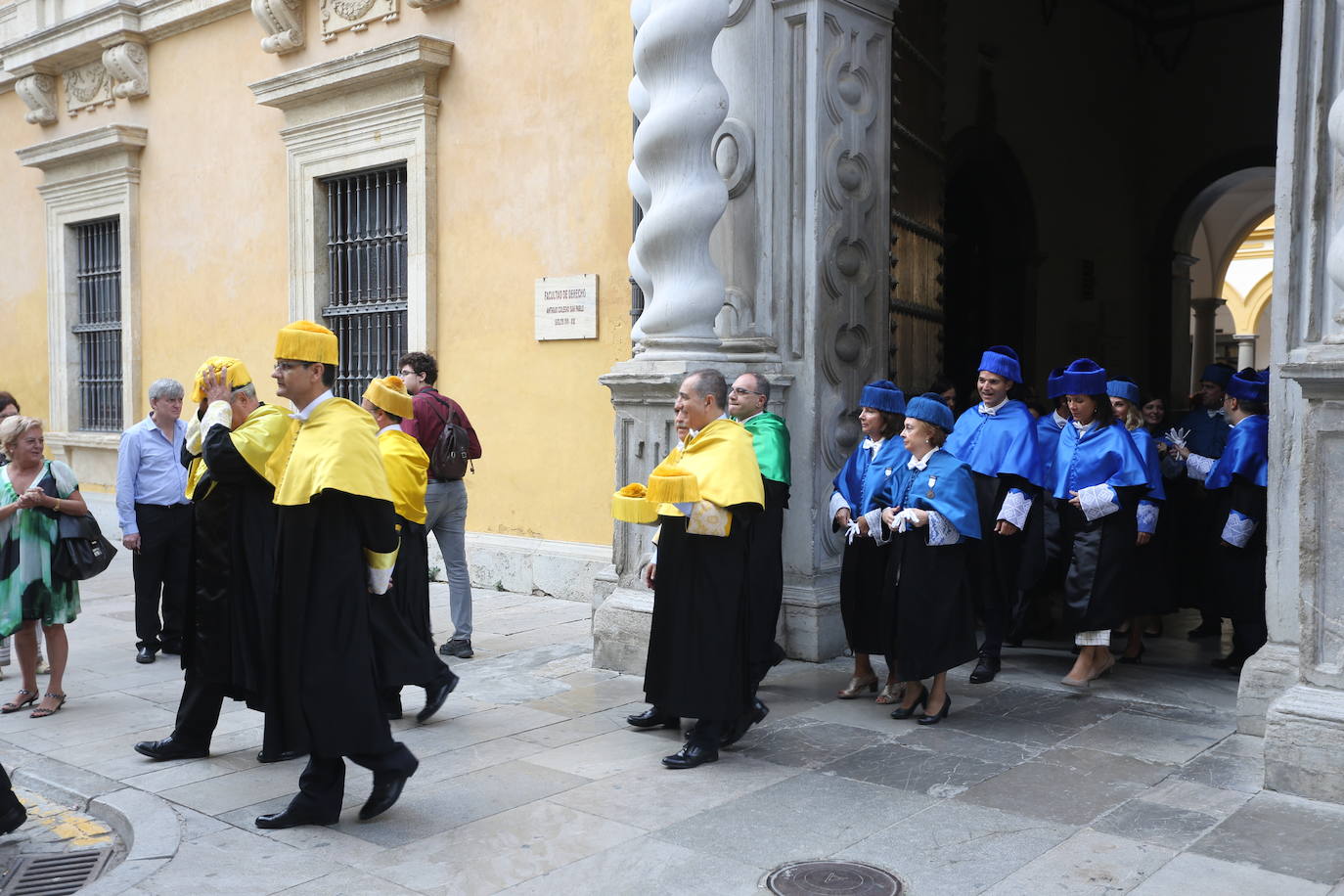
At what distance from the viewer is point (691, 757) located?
5004 mm

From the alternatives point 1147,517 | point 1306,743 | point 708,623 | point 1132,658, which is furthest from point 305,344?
point 1132,658

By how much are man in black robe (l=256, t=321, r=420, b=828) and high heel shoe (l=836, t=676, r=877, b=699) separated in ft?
8.22

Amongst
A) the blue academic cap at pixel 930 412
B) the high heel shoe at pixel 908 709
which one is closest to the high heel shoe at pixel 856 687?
the high heel shoe at pixel 908 709

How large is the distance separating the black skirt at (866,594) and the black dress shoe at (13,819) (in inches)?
143

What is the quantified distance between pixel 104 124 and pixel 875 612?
11.4 metres

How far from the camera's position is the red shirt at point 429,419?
7.12 metres

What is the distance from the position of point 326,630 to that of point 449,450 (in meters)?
2.95

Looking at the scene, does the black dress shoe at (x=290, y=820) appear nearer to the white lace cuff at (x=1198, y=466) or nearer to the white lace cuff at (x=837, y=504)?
the white lace cuff at (x=837, y=504)

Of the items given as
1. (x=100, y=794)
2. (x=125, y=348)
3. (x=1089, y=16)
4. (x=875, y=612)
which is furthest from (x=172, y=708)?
(x=1089, y=16)

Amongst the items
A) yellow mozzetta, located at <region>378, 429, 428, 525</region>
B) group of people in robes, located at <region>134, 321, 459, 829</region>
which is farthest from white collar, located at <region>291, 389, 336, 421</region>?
yellow mozzetta, located at <region>378, 429, 428, 525</region>

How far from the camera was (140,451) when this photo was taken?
7312 millimetres

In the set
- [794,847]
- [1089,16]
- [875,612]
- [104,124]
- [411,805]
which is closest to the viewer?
[794,847]

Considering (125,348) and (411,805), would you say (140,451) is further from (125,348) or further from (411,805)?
(125,348)

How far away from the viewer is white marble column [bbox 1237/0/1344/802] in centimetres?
453
